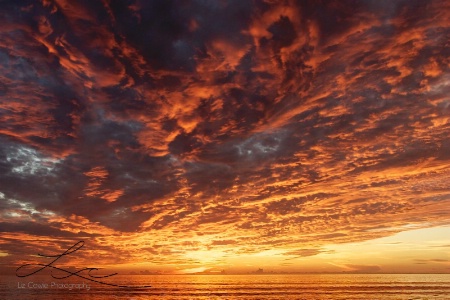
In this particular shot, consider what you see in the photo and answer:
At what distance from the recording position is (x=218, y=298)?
293 feet

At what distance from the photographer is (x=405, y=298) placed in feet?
278

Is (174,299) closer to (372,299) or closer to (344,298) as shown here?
(344,298)

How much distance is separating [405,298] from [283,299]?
33609 millimetres

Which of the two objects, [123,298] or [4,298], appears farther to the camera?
[123,298]

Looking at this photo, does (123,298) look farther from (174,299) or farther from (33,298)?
(33,298)

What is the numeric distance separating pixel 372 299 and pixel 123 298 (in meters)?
69.4

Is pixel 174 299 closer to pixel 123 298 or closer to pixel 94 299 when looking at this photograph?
pixel 123 298

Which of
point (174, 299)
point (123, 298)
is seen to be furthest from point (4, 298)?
point (174, 299)

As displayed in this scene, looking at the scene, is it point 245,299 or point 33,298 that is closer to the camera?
point 33,298

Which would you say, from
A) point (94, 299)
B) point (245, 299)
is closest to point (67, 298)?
point (94, 299)

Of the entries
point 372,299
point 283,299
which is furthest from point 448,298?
point 283,299

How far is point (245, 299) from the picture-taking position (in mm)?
87062

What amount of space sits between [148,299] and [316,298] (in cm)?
4706

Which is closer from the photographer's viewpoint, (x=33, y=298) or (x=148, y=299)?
(x=33, y=298)
